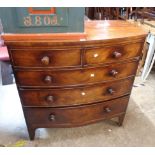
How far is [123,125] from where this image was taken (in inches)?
66.4

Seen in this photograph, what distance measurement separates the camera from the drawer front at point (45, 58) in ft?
3.40

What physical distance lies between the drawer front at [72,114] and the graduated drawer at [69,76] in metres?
0.23

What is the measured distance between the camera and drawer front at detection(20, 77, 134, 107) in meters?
1.22

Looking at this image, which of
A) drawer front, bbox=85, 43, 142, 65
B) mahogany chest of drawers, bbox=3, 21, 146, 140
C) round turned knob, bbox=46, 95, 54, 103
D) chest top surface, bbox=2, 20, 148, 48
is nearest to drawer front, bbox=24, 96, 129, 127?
mahogany chest of drawers, bbox=3, 21, 146, 140

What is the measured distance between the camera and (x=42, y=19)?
0.99m

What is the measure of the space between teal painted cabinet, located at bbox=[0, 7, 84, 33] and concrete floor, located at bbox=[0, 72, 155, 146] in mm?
959

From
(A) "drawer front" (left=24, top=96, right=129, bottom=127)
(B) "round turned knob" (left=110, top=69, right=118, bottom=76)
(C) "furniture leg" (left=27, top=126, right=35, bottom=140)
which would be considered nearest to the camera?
(B) "round turned knob" (left=110, top=69, right=118, bottom=76)

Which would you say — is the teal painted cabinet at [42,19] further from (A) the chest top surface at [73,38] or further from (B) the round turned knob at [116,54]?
(B) the round turned knob at [116,54]

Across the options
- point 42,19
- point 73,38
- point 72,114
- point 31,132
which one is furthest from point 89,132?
point 42,19

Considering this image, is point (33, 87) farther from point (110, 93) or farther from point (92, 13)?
point (92, 13)

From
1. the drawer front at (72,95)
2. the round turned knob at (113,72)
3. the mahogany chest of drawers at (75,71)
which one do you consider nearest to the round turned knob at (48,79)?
the mahogany chest of drawers at (75,71)

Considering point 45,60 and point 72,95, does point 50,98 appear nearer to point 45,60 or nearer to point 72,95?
point 72,95

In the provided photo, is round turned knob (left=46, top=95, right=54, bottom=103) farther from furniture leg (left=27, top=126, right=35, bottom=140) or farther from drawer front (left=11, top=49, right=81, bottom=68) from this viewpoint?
furniture leg (left=27, top=126, right=35, bottom=140)
